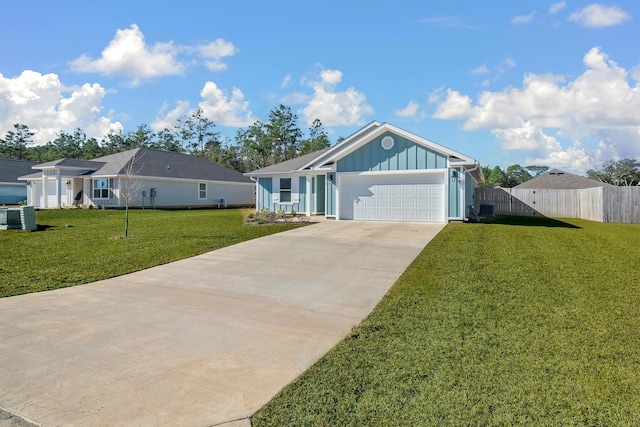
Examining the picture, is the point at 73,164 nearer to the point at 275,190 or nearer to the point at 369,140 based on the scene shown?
the point at 275,190

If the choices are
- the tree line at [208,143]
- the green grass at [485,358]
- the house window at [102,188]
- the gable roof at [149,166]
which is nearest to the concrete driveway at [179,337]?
the green grass at [485,358]

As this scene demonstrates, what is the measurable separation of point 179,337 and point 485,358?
347 centimetres

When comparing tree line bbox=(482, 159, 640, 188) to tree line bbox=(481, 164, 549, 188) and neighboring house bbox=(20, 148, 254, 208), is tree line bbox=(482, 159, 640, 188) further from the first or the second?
neighboring house bbox=(20, 148, 254, 208)

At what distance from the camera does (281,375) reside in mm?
3705

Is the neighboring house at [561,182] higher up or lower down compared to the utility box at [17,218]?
higher up

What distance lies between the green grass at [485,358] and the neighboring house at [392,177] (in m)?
8.73

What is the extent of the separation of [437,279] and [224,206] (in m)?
29.6

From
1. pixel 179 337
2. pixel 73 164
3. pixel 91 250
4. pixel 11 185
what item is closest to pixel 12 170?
pixel 11 185

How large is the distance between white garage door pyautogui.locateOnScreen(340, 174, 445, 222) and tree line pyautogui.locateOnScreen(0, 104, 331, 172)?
127 ft

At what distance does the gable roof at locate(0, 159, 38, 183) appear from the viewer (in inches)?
1414

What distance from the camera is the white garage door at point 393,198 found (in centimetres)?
1633

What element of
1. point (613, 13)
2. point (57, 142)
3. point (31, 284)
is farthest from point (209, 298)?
point (57, 142)

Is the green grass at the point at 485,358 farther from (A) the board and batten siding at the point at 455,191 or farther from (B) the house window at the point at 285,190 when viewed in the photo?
(B) the house window at the point at 285,190

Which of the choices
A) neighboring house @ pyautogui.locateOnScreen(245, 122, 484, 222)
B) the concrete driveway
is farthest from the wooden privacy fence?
the concrete driveway
